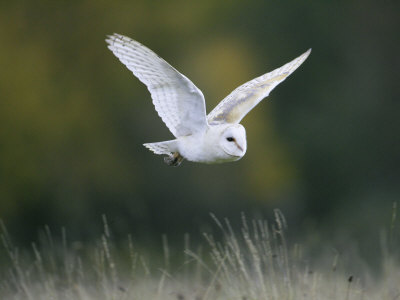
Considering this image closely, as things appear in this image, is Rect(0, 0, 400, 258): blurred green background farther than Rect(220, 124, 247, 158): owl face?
Yes

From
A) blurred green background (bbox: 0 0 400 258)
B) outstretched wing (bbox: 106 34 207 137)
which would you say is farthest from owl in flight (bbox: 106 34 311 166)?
blurred green background (bbox: 0 0 400 258)

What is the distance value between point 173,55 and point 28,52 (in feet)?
9.16

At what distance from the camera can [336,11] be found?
774 inches

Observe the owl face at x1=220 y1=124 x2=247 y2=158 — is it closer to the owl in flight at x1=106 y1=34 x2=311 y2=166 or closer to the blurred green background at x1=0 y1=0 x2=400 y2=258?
the owl in flight at x1=106 y1=34 x2=311 y2=166

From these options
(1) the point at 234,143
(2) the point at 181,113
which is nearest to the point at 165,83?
(2) the point at 181,113

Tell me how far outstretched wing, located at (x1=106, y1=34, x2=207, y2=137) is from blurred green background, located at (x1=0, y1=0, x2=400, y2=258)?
8216 mm

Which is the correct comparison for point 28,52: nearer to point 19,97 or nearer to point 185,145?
point 19,97

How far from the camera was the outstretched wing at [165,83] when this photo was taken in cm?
471

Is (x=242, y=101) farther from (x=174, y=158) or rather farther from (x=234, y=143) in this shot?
(x=234, y=143)

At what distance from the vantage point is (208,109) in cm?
1389

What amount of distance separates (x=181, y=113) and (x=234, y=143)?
0.42 meters

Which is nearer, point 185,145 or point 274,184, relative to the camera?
point 185,145

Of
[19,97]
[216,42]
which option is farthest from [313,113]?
[19,97]

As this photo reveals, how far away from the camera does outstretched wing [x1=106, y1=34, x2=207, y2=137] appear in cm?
471
